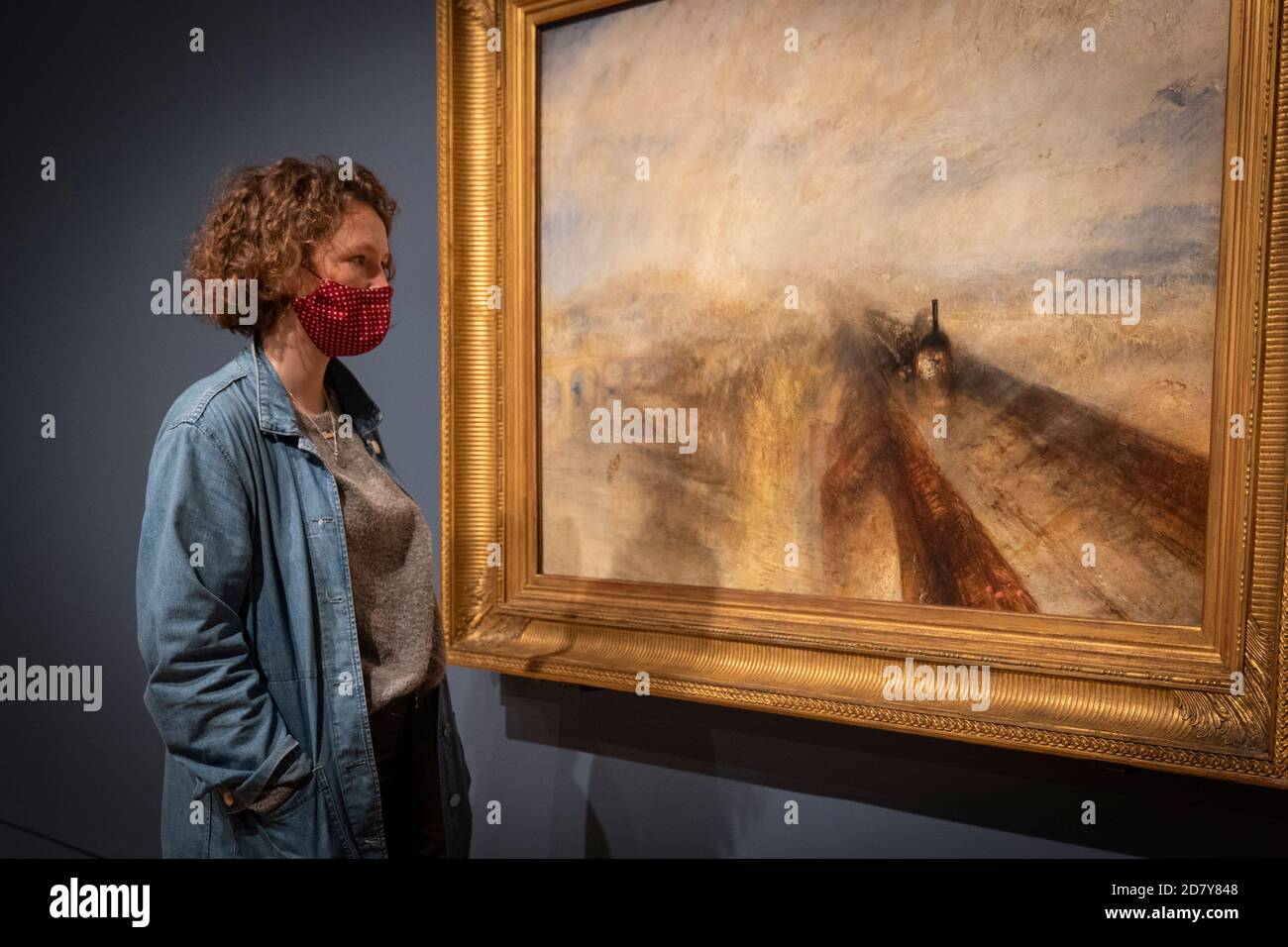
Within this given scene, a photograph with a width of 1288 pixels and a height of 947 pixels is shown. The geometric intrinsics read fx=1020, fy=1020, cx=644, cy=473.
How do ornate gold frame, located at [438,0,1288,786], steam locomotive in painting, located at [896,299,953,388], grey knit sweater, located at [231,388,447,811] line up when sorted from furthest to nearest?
steam locomotive in painting, located at [896,299,953,388] < grey knit sweater, located at [231,388,447,811] < ornate gold frame, located at [438,0,1288,786]

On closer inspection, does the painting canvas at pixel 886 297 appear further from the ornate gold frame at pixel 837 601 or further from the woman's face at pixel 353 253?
the woman's face at pixel 353 253

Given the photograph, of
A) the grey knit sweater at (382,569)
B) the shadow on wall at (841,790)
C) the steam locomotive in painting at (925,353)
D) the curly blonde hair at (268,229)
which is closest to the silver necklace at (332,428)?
the grey knit sweater at (382,569)

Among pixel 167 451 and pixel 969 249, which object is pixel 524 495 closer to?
pixel 167 451

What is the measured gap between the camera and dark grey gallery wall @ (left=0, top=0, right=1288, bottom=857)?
222 cm

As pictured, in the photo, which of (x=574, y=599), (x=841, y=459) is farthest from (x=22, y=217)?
(x=841, y=459)

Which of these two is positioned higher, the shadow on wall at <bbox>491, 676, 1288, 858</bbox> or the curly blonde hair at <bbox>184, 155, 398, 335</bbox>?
the curly blonde hair at <bbox>184, 155, 398, 335</bbox>

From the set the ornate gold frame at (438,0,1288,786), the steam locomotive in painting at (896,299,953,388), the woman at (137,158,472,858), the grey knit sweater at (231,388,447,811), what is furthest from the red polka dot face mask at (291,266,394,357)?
the steam locomotive in painting at (896,299,953,388)

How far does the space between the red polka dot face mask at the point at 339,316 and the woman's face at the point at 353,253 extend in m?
0.02

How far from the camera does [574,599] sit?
2252mm

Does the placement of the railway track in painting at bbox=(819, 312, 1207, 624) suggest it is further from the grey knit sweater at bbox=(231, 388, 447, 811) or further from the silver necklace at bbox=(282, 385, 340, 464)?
the silver necklace at bbox=(282, 385, 340, 464)

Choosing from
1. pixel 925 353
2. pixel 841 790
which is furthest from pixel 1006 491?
pixel 841 790

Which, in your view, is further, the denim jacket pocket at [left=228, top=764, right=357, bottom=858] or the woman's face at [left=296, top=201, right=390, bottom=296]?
the woman's face at [left=296, top=201, right=390, bottom=296]

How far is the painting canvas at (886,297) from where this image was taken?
1639mm
